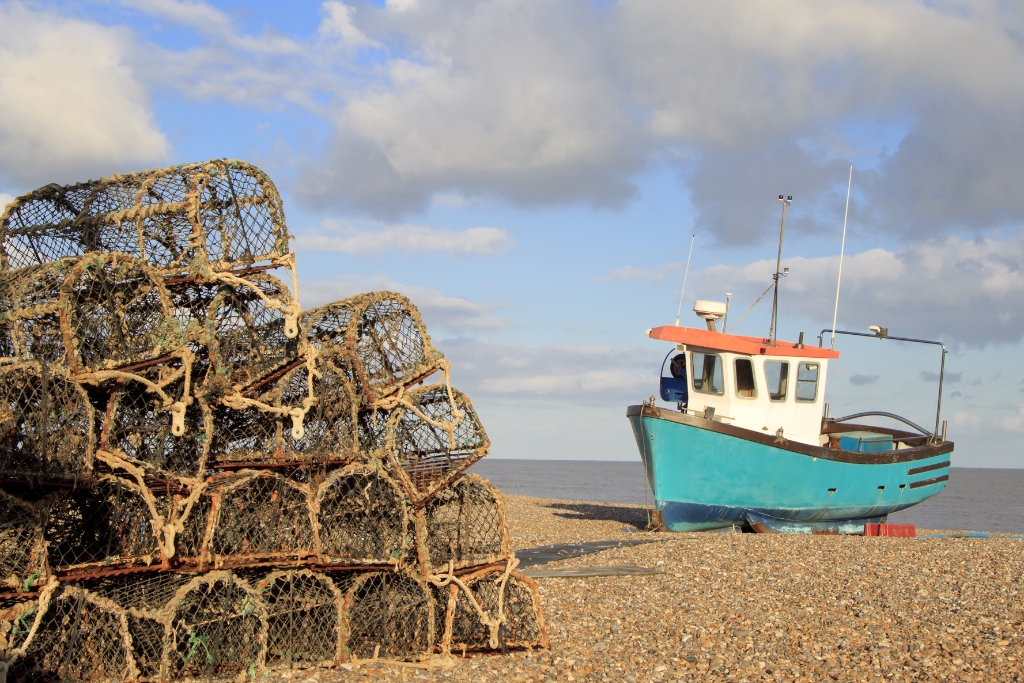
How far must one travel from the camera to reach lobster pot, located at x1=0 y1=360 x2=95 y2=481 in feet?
18.2

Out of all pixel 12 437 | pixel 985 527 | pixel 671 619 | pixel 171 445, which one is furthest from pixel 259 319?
pixel 985 527

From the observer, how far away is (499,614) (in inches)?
267

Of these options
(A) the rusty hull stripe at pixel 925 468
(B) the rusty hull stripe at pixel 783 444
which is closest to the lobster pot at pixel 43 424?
(B) the rusty hull stripe at pixel 783 444

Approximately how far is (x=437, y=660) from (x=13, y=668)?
2593 millimetres

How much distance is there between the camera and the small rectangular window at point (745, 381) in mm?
16094

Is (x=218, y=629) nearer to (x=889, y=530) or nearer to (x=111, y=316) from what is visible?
(x=111, y=316)

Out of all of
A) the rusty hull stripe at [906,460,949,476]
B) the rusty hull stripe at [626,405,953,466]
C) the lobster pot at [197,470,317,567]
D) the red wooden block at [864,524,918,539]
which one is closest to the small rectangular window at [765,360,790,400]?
the rusty hull stripe at [626,405,953,466]

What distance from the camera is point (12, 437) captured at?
562cm

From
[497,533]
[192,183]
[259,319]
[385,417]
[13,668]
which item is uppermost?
[192,183]

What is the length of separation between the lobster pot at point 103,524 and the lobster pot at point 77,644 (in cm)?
53

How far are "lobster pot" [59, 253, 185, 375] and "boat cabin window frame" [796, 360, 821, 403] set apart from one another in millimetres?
12125

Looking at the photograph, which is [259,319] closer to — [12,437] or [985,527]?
[12,437]

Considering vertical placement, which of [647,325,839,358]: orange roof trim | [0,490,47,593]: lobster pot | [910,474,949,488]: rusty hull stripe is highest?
[647,325,839,358]: orange roof trim

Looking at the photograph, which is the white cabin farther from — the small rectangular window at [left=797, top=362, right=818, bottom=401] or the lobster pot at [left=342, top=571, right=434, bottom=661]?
the lobster pot at [left=342, top=571, right=434, bottom=661]
